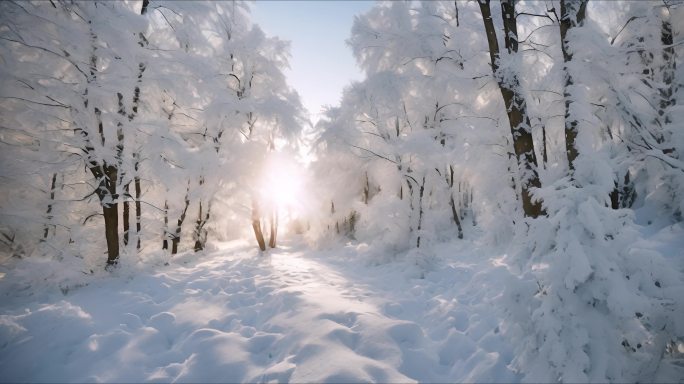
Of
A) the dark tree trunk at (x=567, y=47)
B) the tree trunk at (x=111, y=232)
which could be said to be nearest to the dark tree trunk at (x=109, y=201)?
the tree trunk at (x=111, y=232)

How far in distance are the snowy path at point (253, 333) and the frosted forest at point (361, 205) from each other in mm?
38

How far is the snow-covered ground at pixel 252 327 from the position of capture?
373 centimetres

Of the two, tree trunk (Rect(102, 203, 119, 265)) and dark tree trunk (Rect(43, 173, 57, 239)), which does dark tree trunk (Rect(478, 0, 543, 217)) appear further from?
dark tree trunk (Rect(43, 173, 57, 239))

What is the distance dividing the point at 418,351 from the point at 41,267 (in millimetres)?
7856

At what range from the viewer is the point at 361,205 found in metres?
13.0

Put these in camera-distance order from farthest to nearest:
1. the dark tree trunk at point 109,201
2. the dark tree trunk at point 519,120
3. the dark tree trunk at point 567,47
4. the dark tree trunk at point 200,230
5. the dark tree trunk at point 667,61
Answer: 1. the dark tree trunk at point 200,230
2. the dark tree trunk at point 667,61
3. the dark tree trunk at point 109,201
4. the dark tree trunk at point 567,47
5. the dark tree trunk at point 519,120

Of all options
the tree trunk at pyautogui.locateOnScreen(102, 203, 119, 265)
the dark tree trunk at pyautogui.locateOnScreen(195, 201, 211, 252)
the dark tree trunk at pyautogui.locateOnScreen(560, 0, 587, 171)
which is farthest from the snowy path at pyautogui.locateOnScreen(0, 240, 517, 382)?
the dark tree trunk at pyautogui.locateOnScreen(195, 201, 211, 252)

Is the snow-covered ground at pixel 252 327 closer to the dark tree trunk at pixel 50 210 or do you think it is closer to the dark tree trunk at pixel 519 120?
the dark tree trunk at pixel 519 120

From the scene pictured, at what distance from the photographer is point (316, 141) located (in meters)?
12.1

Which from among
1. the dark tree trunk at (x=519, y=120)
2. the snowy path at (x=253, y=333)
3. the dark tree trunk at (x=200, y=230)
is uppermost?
the dark tree trunk at (x=519, y=120)

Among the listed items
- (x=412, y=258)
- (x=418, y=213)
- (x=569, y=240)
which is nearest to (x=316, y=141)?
(x=418, y=213)

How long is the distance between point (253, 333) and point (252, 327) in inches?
7.1

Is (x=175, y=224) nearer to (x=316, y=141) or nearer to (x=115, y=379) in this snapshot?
(x=316, y=141)

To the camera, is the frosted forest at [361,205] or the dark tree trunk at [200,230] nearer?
the frosted forest at [361,205]
